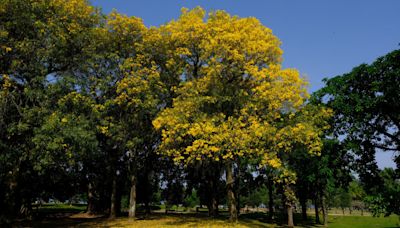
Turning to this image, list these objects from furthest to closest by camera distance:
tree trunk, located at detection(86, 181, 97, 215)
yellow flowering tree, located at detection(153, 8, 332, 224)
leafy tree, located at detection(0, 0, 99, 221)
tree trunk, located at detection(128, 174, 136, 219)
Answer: tree trunk, located at detection(86, 181, 97, 215) < tree trunk, located at detection(128, 174, 136, 219) < yellow flowering tree, located at detection(153, 8, 332, 224) < leafy tree, located at detection(0, 0, 99, 221)

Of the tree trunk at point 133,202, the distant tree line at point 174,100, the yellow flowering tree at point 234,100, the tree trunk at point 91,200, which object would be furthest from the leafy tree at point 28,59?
the tree trunk at point 91,200

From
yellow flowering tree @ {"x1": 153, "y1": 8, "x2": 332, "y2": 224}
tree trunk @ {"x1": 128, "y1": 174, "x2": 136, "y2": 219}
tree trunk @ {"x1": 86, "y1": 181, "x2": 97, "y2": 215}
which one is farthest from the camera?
tree trunk @ {"x1": 86, "y1": 181, "x2": 97, "y2": 215}

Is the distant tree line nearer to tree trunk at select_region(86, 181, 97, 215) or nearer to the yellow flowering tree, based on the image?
the yellow flowering tree

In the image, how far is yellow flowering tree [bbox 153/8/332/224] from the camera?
20969mm

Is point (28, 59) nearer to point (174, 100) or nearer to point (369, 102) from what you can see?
point (174, 100)

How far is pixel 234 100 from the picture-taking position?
24.2m

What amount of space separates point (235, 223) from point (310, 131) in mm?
8843

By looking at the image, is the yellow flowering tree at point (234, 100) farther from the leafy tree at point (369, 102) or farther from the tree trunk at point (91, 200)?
the tree trunk at point (91, 200)

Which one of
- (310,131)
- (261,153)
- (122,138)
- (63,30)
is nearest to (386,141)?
(310,131)

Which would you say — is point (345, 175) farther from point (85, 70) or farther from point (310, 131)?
point (85, 70)

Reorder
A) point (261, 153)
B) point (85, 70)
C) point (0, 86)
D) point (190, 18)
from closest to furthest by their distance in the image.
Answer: point (0, 86)
point (261, 153)
point (85, 70)
point (190, 18)

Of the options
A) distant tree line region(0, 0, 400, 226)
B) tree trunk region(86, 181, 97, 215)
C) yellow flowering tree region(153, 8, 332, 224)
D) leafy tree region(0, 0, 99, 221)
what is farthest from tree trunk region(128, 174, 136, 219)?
tree trunk region(86, 181, 97, 215)

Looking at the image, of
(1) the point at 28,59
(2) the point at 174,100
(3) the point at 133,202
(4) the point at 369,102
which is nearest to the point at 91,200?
(3) the point at 133,202

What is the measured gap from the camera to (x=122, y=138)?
26.7 meters
